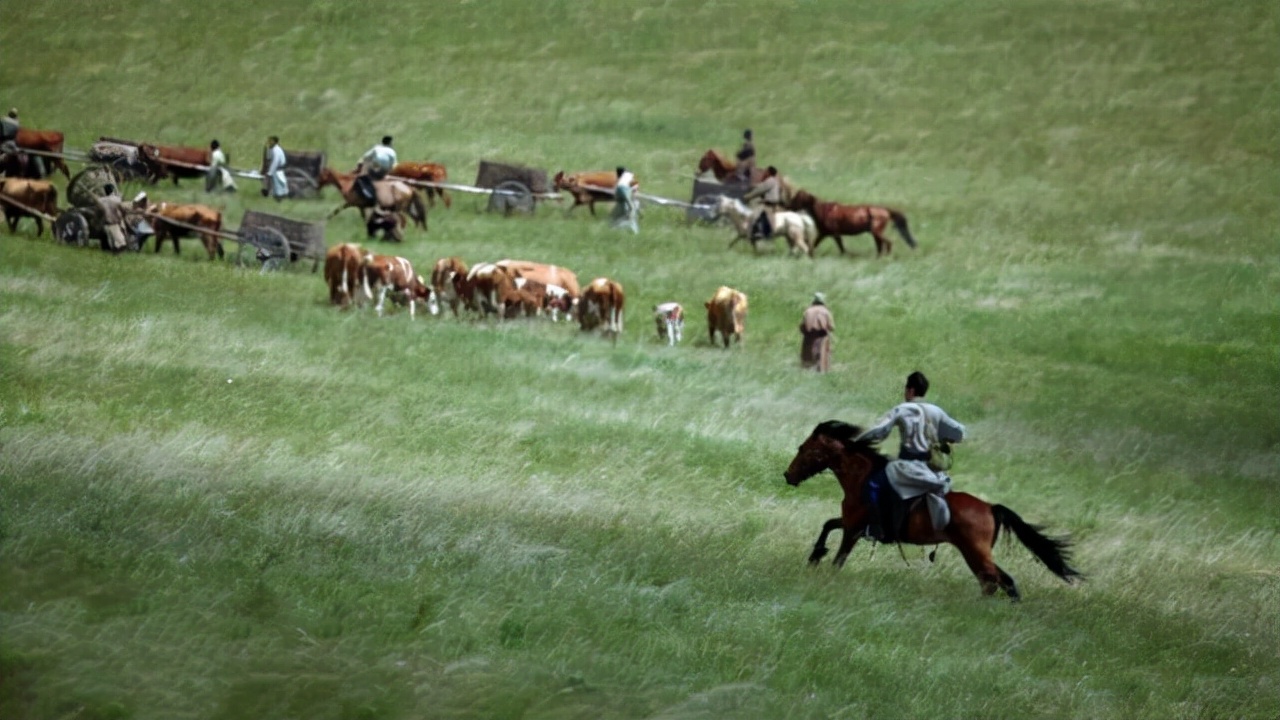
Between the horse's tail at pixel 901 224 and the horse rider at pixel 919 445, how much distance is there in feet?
78.5

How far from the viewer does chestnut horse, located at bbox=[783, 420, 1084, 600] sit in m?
17.2

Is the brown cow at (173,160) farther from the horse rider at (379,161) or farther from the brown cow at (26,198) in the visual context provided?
the brown cow at (26,198)

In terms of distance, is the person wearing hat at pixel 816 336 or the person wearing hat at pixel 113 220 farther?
the person wearing hat at pixel 113 220

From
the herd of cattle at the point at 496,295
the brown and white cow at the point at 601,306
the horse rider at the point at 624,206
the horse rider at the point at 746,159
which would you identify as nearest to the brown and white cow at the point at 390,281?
the herd of cattle at the point at 496,295

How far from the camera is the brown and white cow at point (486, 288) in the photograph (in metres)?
31.5

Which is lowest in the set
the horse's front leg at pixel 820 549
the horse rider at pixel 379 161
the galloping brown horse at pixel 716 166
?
the horse's front leg at pixel 820 549

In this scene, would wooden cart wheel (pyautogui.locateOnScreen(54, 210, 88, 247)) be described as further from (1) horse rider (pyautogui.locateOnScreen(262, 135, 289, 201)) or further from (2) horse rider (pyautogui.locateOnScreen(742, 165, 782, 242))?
(2) horse rider (pyautogui.locateOnScreen(742, 165, 782, 242))

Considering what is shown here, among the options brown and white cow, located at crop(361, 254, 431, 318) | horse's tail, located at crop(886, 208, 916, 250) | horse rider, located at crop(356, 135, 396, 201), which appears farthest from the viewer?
horse rider, located at crop(356, 135, 396, 201)

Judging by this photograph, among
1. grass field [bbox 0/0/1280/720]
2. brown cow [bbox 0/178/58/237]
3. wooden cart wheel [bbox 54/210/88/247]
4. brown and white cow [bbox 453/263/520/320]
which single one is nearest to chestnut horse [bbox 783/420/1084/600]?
grass field [bbox 0/0/1280/720]

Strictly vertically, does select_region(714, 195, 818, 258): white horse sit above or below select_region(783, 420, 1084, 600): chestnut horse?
above

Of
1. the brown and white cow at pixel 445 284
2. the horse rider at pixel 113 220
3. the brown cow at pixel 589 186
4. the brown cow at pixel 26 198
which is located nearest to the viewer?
the brown and white cow at pixel 445 284

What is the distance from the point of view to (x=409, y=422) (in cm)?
2350

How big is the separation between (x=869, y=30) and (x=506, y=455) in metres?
34.2

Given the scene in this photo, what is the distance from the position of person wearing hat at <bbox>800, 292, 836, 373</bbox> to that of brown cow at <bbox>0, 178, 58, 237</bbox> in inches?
530
